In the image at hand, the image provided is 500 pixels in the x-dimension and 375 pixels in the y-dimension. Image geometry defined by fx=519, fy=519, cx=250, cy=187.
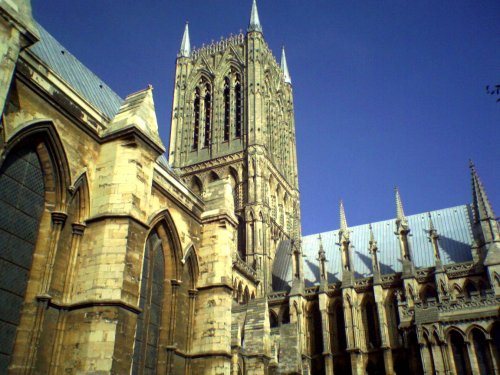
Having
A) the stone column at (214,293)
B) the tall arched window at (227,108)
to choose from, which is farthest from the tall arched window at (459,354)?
the tall arched window at (227,108)

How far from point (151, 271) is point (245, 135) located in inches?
1078

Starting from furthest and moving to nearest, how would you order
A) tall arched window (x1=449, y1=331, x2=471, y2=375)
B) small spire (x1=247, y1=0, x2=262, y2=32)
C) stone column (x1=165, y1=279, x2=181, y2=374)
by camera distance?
small spire (x1=247, y1=0, x2=262, y2=32)
tall arched window (x1=449, y1=331, x2=471, y2=375)
stone column (x1=165, y1=279, x2=181, y2=374)

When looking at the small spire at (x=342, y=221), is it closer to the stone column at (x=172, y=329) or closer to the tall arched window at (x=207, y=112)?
the tall arched window at (x=207, y=112)

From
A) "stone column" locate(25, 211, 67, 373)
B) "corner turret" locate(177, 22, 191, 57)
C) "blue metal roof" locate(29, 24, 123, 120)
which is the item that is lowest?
"stone column" locate(25, 211, 67, 373)

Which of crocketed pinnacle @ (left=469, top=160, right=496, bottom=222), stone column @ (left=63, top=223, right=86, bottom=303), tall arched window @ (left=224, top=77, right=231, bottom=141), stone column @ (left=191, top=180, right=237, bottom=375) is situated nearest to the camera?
stone column @ (left=63, top=223, right=86, bottom=303)

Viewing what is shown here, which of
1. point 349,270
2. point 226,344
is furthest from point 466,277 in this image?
point 226,344

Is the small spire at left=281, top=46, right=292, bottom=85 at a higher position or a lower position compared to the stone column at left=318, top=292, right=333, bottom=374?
higher

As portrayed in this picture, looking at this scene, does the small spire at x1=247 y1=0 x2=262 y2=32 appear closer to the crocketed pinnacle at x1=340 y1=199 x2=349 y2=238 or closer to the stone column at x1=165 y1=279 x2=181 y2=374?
the crocketed pinnacle at x1=340 y1=199 x2=349 y2=238

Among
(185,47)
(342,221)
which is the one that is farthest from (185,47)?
(342,221)

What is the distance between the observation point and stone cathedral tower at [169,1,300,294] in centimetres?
3666

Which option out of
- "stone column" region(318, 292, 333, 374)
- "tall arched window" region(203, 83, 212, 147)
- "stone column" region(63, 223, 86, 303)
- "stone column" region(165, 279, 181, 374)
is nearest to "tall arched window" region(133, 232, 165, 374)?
"stone column" region(165, 279, 181, 374)

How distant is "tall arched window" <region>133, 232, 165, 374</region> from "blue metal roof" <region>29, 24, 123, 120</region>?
403 cm

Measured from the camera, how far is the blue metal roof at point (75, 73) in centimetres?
1445

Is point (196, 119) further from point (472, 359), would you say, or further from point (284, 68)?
point (472, 359)
